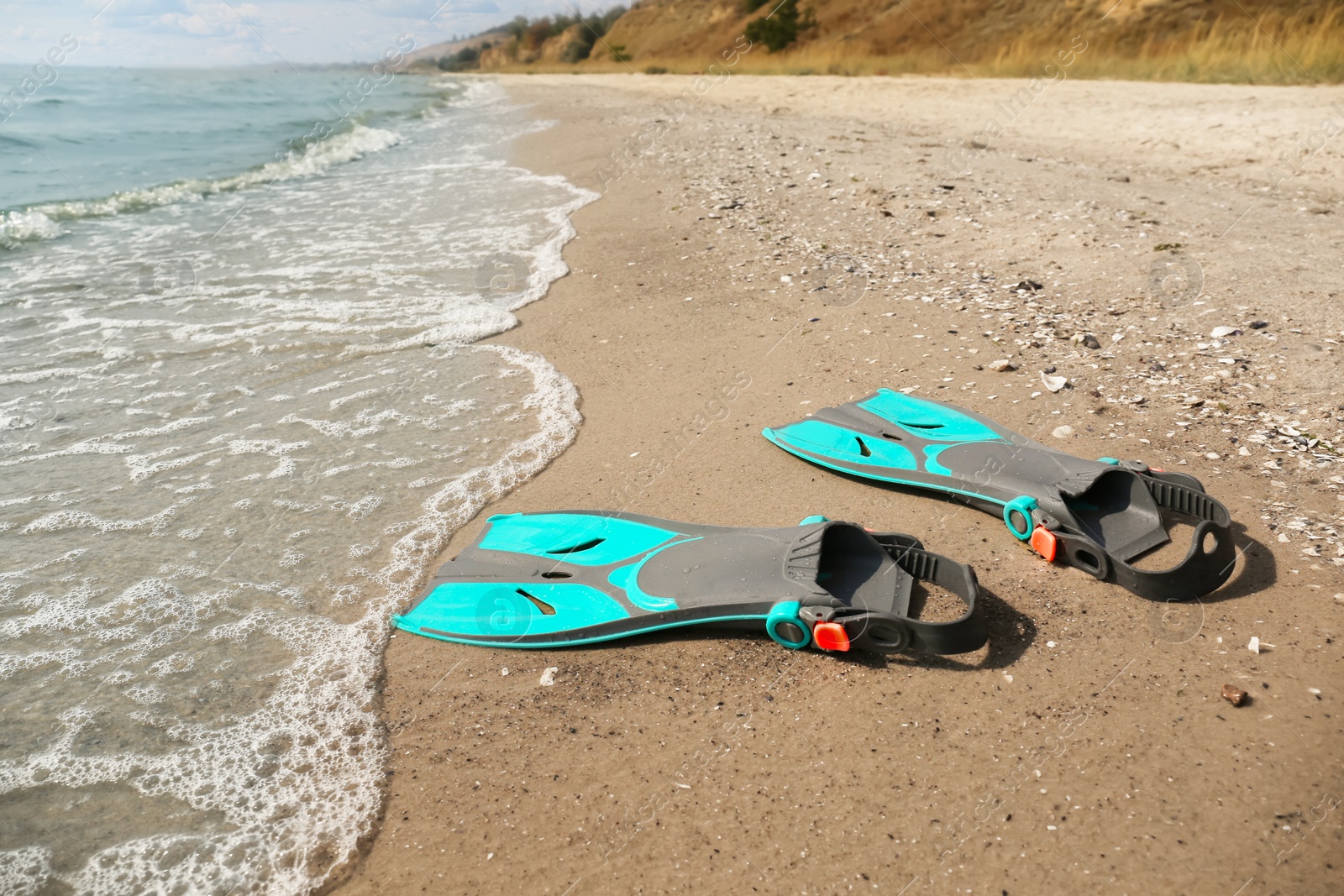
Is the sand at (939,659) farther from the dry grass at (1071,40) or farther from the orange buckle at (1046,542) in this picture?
the dry grass at (1071,40)

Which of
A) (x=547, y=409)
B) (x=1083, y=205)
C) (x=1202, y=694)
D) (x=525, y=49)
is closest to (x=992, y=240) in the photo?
(x=1083, y=205)

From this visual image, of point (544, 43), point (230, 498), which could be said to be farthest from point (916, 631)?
point (544, 43)

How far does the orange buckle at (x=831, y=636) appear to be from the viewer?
102 inches

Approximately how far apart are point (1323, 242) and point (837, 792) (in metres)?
6.29

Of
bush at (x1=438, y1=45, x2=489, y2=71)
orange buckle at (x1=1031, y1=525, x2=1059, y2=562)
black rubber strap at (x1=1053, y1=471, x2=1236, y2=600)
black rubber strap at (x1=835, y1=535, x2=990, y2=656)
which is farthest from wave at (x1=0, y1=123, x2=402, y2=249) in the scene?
bush at (x1=438, y1=45, x2=489, y2=71)

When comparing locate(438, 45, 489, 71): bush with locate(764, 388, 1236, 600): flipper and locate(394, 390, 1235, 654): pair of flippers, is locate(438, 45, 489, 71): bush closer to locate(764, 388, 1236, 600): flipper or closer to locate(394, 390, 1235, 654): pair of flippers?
locate(764, 388, 1236, 600): flipper

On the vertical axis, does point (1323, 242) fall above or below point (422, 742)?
above

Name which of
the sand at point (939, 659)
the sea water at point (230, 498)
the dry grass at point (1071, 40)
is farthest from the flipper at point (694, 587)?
the dry grass at point (1071, 40)

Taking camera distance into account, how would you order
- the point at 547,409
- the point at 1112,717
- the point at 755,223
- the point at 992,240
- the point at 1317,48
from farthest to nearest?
the point at 1317,48, the point at 755,223, the point at 992,240, the point at 547,409, the point at 1112,717

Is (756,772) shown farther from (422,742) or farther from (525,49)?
(525,49)

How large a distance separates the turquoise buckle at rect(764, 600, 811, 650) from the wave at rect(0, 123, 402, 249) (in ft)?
33.6

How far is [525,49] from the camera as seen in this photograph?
59.8m

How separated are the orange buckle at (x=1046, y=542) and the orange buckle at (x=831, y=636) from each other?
1.00 metres

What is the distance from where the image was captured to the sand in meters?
2.08
